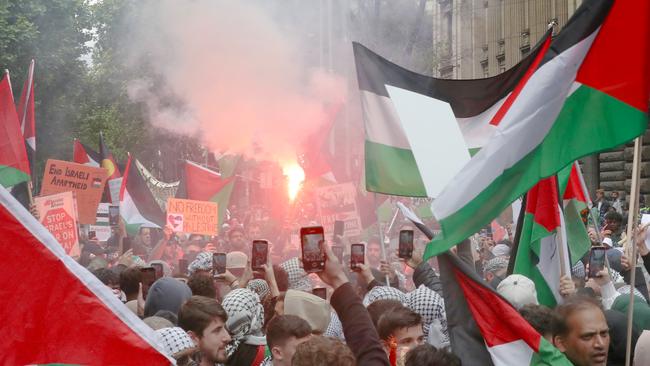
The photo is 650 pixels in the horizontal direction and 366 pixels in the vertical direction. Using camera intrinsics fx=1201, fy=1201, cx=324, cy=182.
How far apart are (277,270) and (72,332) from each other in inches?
149

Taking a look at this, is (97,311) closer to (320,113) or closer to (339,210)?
(339,210)

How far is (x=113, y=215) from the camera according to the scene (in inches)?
587

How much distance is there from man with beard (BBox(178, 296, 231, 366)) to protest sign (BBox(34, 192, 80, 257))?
6128 millimetres

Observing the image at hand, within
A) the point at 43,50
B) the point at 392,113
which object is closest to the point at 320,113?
the point at 392,113

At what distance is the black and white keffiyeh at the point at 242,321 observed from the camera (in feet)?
19.2

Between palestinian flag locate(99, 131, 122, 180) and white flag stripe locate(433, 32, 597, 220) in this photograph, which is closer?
white flag stripe locate(433, 32, 597, 220)

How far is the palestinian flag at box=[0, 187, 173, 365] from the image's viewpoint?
3.93m

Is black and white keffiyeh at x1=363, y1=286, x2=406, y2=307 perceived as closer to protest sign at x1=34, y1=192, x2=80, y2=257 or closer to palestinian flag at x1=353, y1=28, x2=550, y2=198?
palestinian flag at x1=353, y1=28, x2=550, y2=198

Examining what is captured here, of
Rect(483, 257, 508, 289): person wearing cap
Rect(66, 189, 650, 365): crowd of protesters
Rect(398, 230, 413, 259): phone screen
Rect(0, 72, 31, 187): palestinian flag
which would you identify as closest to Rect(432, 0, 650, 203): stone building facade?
Rect(0, 72, 31, 187): palestinian flag

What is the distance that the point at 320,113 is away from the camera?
21797 millimetres

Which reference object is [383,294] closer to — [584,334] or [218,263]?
[584,334]

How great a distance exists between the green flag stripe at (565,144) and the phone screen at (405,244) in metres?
2.00

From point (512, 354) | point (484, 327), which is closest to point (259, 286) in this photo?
point (484, 327)

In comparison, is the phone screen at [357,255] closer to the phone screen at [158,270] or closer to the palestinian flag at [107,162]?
the phone screen at [158,270]
